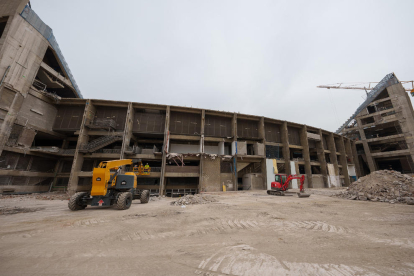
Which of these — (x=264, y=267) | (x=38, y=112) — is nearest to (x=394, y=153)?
(x=264, y=267)

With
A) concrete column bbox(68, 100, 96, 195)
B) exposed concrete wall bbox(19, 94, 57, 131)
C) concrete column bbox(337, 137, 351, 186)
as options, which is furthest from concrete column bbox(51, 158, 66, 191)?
concrete column bbox(337, 137, 351, 186)

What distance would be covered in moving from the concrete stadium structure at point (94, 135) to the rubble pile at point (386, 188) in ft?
40.1

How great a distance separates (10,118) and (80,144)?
7.32m

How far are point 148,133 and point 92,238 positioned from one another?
20464mm

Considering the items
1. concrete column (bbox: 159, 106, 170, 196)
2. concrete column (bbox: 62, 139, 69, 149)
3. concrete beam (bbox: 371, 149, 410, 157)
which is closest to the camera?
concrete column (bbox: 159, 106, 170, 196)

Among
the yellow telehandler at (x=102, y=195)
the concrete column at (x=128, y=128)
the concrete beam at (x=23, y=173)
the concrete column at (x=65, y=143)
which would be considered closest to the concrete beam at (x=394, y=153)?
the yellow telehandler at (x=102, y=195)

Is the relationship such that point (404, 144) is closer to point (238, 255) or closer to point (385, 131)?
point (385, 131)

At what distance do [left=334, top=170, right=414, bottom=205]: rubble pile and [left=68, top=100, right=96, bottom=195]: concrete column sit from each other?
30.0m

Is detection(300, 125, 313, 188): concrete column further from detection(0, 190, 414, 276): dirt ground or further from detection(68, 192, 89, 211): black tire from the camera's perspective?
detection(68, 192, 89, 211): black tire

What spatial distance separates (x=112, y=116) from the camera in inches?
923

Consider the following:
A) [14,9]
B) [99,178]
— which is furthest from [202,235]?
[14,9]

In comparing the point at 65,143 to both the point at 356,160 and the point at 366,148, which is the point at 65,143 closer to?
the point at 356,160

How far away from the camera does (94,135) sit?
908 inches

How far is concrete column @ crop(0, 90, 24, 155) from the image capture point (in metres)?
17.2
